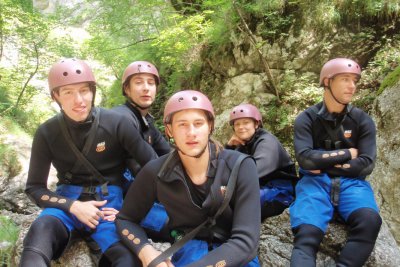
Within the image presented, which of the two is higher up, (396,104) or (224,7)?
(224,7)

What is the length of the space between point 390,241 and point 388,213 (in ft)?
6.04

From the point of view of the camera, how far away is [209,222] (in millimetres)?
2527

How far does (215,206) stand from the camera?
246 cm

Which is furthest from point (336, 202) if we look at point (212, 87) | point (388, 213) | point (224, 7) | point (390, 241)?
point (212, 87)

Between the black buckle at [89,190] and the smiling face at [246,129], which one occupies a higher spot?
the smiling face at [246,129]

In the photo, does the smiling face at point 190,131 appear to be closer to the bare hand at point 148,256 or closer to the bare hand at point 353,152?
the bare hand at point 148,256

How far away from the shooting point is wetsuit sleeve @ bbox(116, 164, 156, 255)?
2626 mm

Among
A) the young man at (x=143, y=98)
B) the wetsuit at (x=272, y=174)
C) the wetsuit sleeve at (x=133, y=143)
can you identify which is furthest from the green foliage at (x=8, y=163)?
the wetsuit at (x=272, y=174)

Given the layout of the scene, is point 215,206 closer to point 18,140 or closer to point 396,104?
point 396,104

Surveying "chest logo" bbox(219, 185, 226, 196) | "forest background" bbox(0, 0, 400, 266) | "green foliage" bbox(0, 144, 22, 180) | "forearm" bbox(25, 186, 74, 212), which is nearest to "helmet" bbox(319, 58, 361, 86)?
"chest logo" bbox(219, 185, 226, 196)

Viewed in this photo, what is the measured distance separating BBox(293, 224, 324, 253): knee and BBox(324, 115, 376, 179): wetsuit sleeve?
690 millimetres

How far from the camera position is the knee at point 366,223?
116 inches

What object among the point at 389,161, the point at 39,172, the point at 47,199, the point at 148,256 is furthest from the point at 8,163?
the point at 389,161

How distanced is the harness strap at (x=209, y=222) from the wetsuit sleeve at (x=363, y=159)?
53.9 inches
